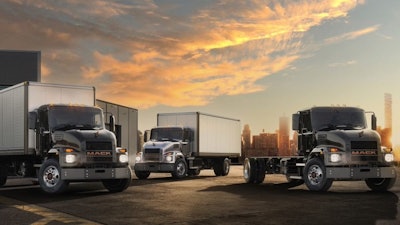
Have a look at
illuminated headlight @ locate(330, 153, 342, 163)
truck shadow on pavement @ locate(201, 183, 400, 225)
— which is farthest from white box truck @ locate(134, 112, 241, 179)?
illuminated headlight @ locate(330, 153, 342, 163)

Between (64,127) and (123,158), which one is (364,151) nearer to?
(123,158)

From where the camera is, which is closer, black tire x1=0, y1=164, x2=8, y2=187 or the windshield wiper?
the windshield wiper

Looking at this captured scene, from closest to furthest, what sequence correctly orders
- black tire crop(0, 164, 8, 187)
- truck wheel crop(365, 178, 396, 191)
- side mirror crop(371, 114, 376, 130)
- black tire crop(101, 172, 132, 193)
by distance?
1. black tire crop(101, 172, 132, 193)
2. truck wheel crop(365, 178, 396, 191)
3. side mirror crop(371, 114, 376, 130)
4. black tire crop(0, 164, 8, 187)

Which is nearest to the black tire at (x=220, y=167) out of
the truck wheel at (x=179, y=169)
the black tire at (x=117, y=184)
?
the truck wheel at (x=179, y=169)

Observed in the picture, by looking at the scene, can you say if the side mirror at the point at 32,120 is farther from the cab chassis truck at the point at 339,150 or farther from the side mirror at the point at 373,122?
the side mirror at the point at 373,122

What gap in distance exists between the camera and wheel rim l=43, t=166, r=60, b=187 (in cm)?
1786

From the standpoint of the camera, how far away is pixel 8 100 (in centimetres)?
2048

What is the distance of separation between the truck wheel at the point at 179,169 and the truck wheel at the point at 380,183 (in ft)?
33.8

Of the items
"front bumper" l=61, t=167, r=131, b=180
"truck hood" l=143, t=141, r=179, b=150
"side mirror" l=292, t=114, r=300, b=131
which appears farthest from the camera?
"truck hood" l=143, t=141, r=179, b=150

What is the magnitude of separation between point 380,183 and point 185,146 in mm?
11704

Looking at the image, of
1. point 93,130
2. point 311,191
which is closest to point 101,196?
point 93,130

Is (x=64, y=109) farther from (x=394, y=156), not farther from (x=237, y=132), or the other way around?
(x=237, y=132)

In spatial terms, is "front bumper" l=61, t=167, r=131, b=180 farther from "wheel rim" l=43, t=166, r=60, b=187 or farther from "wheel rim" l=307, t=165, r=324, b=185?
"wheel rim" l=307, t=165, r=324, b=185

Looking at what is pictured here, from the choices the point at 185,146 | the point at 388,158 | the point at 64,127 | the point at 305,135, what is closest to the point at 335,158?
the point at 388,158
